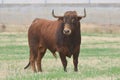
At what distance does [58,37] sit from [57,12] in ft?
95.1

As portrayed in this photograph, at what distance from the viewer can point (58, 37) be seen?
1675 centimetres

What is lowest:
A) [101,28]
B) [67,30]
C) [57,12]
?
[101,28]

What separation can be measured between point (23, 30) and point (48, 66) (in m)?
26.3

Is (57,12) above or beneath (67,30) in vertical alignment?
beneath

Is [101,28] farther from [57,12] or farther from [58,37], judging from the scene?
[58,37]

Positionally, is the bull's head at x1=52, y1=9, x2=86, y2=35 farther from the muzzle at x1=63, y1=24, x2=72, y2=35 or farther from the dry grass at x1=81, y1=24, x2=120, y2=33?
the dry grass at x1=81, y1=24, x2=120, y2=33

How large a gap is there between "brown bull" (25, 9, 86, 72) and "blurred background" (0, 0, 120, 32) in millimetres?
25784

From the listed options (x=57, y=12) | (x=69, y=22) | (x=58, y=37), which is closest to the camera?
(x=69, y=22)

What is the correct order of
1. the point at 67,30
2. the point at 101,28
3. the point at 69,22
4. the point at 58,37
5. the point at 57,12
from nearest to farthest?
the point at 67,30, the point at 69,22, the point at 58,37, the point at 101,28, the point at 57,12

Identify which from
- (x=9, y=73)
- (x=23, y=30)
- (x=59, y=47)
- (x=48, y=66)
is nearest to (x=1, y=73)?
Result: (x=9, y=73)

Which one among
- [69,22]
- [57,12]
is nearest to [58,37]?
[69,22]

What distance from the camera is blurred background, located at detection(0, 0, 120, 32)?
45.1 metres

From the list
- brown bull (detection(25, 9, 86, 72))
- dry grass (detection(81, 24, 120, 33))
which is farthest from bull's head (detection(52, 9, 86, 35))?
dry grass (detection(81, 24, 120, 33))

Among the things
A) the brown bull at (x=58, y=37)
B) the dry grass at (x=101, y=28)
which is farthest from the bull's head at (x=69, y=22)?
the dry grass at (x=101, y=28)
